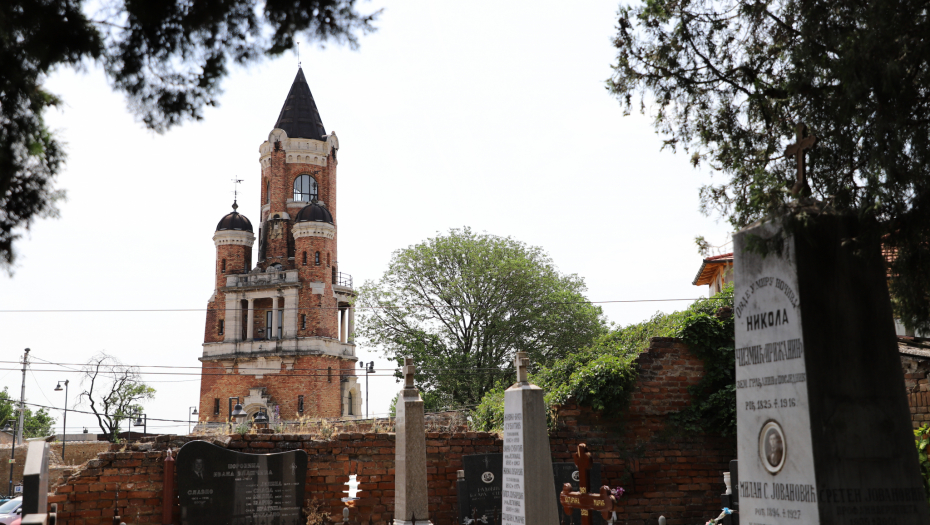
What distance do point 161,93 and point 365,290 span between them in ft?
101

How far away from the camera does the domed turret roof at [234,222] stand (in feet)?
180

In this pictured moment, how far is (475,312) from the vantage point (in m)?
33.8

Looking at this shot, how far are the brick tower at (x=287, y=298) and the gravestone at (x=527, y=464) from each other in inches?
1620

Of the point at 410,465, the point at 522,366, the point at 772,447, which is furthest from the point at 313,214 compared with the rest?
the point at 772,447

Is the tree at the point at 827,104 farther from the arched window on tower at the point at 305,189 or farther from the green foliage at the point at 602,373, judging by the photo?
the arched window on tower at the point at 305,189

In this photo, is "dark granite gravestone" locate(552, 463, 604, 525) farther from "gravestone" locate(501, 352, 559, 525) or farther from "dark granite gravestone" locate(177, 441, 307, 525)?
"dark granite gravestone" locate(177, 441, 307, 525)

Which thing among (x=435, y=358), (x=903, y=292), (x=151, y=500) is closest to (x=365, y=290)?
(x=435, y=358)

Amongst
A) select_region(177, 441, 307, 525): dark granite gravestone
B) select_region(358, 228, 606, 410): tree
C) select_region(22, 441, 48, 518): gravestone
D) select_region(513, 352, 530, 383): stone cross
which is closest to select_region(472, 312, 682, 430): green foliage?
select_region(513, 352, 530, 383): stone cross

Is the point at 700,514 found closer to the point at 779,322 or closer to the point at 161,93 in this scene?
the point at 779,322

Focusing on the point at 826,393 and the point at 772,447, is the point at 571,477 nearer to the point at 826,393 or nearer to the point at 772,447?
the point at 772,447

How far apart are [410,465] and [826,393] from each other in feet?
22.9

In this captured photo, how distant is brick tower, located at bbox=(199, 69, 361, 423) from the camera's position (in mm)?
51281

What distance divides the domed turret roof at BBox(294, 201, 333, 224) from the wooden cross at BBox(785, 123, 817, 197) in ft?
161

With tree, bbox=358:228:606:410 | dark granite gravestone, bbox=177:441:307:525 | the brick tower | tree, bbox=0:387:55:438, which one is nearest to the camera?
dark granite gravestone, bbox=177:441:307:525
